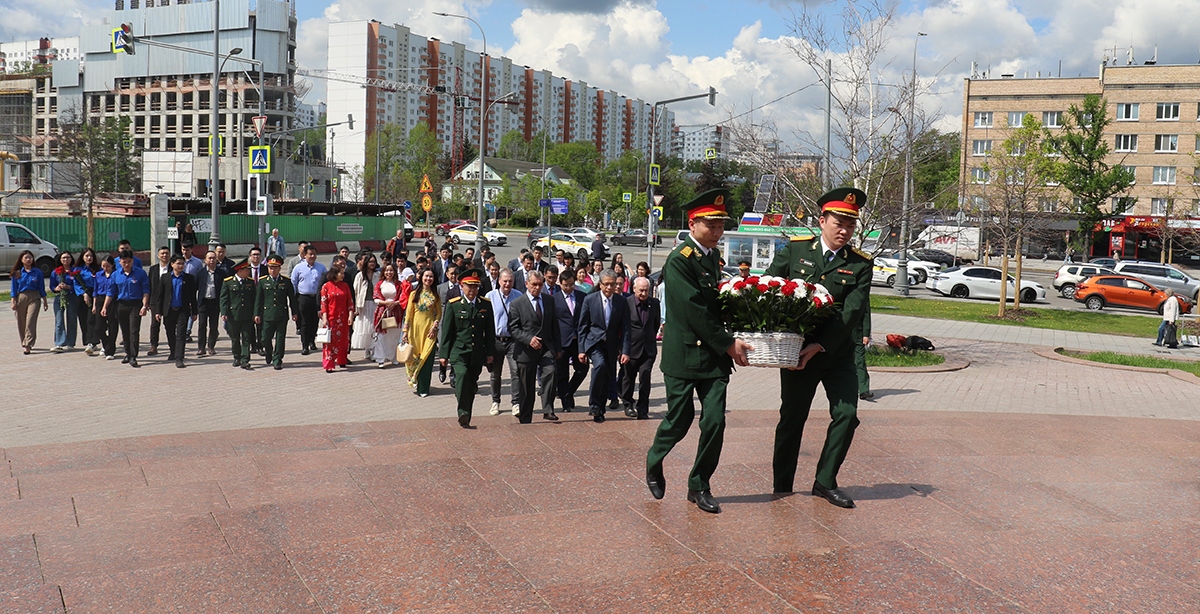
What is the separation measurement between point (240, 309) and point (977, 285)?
2857cm

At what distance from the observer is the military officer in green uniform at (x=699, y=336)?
Answer: 5.62m

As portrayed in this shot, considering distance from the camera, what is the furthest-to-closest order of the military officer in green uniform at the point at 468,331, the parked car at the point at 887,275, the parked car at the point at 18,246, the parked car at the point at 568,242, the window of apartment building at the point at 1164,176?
1. the window of apartment building at the point at 1164,176
2. the parked car at the point at 568,242
3. the parked car at the point at 887,275
4. the parked car at the point at 18,246
5. the military officer in green uniform at the point at 468,331

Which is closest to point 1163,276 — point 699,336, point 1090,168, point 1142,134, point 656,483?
point 1090,168

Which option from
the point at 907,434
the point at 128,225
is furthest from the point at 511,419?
the point at 128,225

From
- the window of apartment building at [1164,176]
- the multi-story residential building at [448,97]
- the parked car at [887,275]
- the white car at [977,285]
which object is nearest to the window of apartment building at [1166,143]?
the window of apartment building at [1164,176]

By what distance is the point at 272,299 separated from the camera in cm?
1354

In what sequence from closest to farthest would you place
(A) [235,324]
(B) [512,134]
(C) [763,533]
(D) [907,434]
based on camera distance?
(C) [763,533] → (D) [907,434] → (A) [235,324] → (B) [512,134]

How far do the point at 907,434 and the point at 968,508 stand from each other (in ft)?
9.52

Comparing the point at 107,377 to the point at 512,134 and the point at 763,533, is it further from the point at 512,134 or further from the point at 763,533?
the point at 512,134

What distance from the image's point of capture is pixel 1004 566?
16.8 feet

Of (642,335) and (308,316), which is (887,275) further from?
(642,335)

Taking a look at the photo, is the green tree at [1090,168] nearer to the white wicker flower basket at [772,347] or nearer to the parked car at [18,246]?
the parked car at [18,246]

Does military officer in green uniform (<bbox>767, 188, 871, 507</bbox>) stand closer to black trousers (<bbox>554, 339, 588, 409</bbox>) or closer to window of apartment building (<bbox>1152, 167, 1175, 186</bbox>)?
black trousers (<bbox>554, 339, 588, 409</bbox>)

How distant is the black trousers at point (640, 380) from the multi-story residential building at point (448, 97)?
89.5 meters
